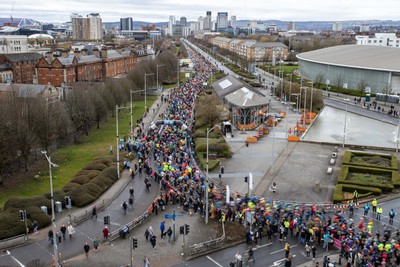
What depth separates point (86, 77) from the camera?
102 meters

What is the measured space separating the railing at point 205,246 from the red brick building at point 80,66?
7476 cm

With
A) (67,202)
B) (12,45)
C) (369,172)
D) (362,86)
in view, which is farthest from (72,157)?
(12,45)

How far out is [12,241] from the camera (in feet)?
91.9

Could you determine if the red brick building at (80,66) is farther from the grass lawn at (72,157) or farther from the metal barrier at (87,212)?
the metal barrier at (87,212)

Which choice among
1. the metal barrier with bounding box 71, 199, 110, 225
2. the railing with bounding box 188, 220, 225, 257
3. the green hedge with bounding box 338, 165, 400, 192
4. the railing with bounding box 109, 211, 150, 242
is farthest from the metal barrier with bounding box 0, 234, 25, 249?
the green hedge with bounding box 338, 165, 400, 192

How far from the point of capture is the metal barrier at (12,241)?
90.7 feet

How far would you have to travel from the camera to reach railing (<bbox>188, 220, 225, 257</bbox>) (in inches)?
1085

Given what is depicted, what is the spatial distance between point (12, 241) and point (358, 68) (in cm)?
9260

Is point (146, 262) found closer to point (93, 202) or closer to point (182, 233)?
point (182, 233)

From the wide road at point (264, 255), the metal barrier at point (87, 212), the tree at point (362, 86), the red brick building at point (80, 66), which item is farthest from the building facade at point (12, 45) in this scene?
the wide road at point (264, 255)

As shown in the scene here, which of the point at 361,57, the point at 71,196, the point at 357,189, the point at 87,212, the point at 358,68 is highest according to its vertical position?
the point at 361,57

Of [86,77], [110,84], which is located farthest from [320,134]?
[86,77]

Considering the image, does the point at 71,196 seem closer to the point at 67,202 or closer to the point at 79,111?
the point at 67,202

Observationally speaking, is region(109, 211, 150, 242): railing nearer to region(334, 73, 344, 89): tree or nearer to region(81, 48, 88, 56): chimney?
region(334, 73, 344, 89): tree
